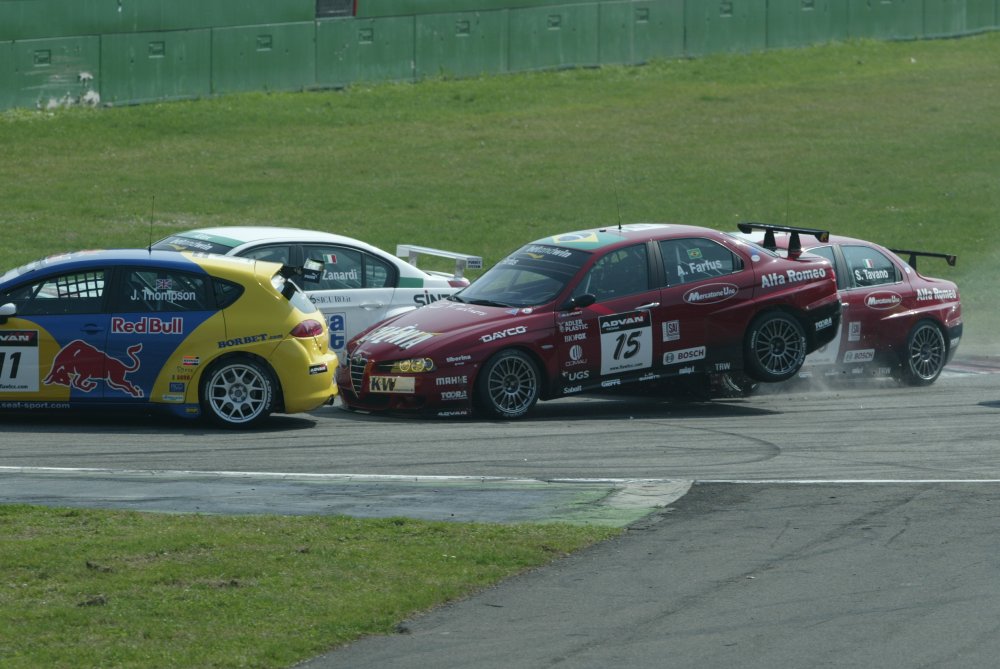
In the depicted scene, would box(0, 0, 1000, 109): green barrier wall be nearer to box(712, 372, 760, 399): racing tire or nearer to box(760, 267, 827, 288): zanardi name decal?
box(712, 372, 760, 399): racing tire

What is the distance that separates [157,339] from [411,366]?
7.18 ft

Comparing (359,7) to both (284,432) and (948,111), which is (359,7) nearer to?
(948,111)

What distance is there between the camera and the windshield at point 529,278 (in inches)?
566

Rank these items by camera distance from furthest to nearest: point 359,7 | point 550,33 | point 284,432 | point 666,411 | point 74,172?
point 550,33
point 359,7
point 74,172
point 666,411
point 284,432

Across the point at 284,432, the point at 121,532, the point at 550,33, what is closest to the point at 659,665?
the point at 121,532

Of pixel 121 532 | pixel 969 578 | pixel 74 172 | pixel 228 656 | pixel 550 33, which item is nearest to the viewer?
pixel 228 656

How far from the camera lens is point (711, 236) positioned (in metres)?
15.0

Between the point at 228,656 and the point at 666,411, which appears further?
the point at 666,411

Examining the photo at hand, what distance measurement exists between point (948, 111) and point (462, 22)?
38.8ft

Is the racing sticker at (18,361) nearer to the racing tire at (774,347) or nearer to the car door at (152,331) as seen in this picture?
the car door at (152,331)

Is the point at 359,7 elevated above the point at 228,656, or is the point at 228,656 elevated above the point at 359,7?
the point at 359,7

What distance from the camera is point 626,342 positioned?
1433 cm

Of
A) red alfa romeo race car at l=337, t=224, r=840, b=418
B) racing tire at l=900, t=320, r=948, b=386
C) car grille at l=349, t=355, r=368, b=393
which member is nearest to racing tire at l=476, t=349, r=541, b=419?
red alfa romeo race car at l=337, t=224, r=840, b=418

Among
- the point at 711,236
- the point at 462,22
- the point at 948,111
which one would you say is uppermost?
the point at 462,22
